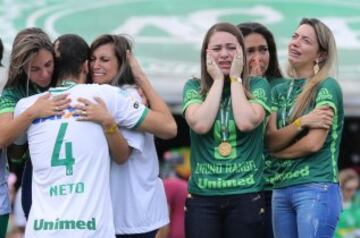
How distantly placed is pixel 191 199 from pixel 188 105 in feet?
1.80

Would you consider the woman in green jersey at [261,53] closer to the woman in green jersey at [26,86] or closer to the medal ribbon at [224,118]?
the medal ribbon at [224,118]

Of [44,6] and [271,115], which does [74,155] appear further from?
[44,6]

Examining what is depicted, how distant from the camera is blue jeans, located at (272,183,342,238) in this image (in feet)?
19.1

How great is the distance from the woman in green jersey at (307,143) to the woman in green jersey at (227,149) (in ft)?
0.69

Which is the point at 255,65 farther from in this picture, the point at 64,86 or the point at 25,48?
the point at 25,48

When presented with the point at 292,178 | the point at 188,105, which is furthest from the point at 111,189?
the point at 292,178

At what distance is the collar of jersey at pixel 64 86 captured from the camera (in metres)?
5.56

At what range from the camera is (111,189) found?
5.85 m

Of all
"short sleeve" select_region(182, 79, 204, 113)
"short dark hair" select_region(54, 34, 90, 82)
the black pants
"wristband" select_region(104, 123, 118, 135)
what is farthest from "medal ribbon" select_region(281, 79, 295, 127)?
the black pants

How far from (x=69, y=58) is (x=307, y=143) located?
1.45 m

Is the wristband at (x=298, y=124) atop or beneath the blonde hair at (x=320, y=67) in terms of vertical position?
beneath

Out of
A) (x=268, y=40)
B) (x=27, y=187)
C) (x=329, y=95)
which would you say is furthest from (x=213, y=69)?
(x=27, y=187)

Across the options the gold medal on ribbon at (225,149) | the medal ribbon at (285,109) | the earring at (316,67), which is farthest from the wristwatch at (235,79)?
the earring at (316,67)

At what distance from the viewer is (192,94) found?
5957 millimetres
